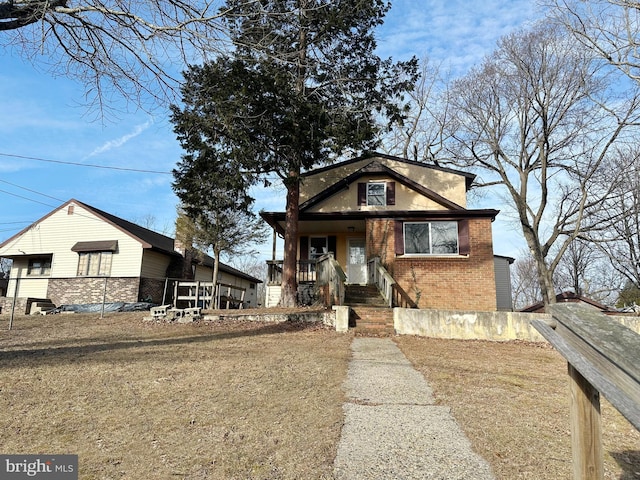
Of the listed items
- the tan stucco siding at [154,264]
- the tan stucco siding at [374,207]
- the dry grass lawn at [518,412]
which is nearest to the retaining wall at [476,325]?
the dry grass lawn at [518,412]

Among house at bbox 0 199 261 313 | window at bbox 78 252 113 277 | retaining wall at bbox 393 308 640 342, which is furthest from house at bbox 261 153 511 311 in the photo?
window at bbox 78 252 113 277

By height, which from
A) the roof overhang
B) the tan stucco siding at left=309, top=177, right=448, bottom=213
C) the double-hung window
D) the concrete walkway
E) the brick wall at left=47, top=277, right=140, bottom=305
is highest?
the tan stucco siding at left=309, top=177, right=448, bottom=213

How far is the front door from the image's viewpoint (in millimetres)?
15883

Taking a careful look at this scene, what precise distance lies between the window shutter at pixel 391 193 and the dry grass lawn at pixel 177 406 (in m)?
9.91

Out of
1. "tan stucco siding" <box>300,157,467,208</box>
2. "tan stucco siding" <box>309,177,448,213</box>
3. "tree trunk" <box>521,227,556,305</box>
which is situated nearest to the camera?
"tan stucco siding" <box>309,177,448,213</box>

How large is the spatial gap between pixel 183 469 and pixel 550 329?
8.17ft

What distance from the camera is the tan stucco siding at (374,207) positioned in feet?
53.6

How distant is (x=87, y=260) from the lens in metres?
20.4

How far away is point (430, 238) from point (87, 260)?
17632mm

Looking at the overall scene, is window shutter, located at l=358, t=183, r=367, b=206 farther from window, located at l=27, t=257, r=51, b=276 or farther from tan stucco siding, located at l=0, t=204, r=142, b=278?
window, located at l=27, t=257, r=51, b=276

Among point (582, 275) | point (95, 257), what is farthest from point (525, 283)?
point (95, 257)

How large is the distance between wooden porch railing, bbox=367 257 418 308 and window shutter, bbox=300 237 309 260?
3.21m

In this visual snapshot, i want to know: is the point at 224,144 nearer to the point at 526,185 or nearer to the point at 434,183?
the point at 434,183

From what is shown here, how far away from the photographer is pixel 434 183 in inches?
679
